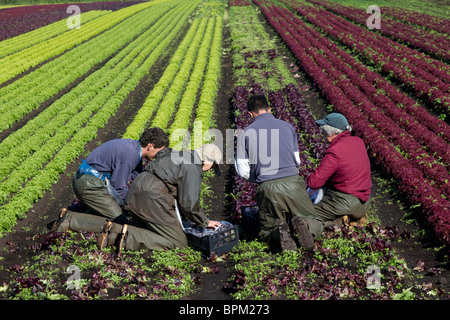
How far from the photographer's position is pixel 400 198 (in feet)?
28.1

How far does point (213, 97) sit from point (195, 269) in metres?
10.6

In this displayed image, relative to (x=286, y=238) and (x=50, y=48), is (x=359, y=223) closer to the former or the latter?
(x=286, y=238)

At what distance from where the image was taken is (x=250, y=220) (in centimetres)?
681

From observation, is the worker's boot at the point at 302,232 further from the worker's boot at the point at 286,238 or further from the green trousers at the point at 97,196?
the green trousers at the point at 97,196

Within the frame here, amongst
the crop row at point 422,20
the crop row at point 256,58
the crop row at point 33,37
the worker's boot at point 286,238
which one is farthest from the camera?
the crop row at point 422,20

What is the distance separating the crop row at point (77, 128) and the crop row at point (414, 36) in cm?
1445

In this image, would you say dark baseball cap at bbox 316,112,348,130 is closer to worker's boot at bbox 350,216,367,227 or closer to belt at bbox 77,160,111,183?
worker's boot at bbox 350,216,367,227

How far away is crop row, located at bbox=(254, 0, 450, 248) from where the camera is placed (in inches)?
295

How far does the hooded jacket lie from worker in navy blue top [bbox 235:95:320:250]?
824 millimetres

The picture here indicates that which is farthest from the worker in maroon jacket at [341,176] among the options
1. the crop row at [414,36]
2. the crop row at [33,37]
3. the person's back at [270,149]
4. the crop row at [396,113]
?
the crop row at [33,37]

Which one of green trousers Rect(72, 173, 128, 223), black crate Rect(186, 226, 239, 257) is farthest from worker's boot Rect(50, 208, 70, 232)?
black crate Rect(186, 226, 239, 257)

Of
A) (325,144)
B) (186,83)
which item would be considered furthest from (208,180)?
(186,83)

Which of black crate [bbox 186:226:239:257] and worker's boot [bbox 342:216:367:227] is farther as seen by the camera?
worker's boot [bbox 342:216:367:227]

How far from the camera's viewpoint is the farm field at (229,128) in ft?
17.7
